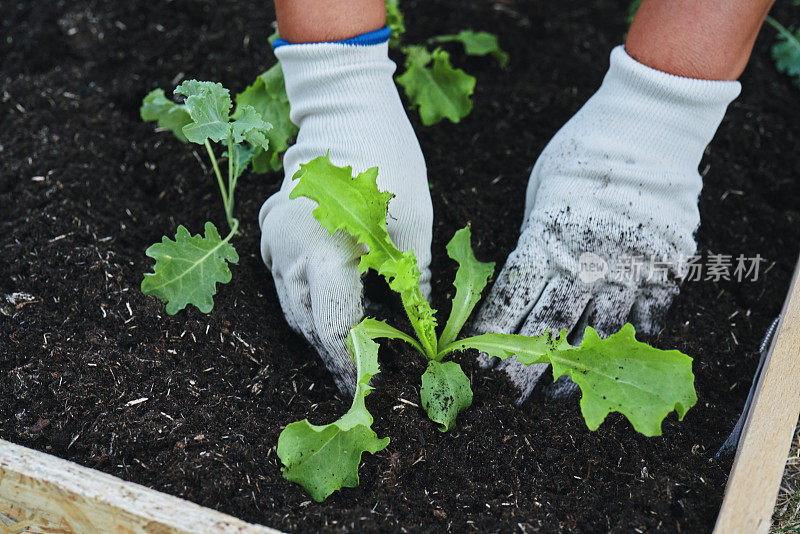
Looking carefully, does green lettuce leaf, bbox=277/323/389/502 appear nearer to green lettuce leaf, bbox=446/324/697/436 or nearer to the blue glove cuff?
green lettuce leaf, bbox=446/324/697/436

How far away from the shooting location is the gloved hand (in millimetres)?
1752

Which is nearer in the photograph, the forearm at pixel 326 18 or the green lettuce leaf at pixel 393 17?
the forearm at pixel 326 18

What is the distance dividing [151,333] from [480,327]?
0.82 meters

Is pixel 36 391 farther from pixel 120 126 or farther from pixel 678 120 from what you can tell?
pixel 678 120

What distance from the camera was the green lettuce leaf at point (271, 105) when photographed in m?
2.01

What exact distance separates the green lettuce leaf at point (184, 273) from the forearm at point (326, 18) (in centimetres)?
56

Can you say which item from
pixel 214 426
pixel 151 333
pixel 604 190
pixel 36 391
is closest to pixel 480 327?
pixel 604 190

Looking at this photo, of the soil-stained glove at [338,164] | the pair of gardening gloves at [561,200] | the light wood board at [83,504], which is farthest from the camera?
the pair of gardening gloves at [561,200]

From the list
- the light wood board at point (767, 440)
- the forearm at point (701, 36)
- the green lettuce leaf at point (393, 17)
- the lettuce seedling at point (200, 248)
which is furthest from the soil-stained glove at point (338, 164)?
the light wood board at point (767, 440)

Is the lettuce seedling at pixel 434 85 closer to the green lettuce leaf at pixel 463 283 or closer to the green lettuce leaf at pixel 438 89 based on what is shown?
the green lettuce leaf at pixel 438 89

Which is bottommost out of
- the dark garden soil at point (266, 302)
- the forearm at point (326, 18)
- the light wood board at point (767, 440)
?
the dark garden soil at point (266, 302)

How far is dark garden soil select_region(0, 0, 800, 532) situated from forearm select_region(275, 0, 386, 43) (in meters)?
0.55

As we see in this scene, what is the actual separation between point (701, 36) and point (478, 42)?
0.91m

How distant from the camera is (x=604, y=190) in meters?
1.77
